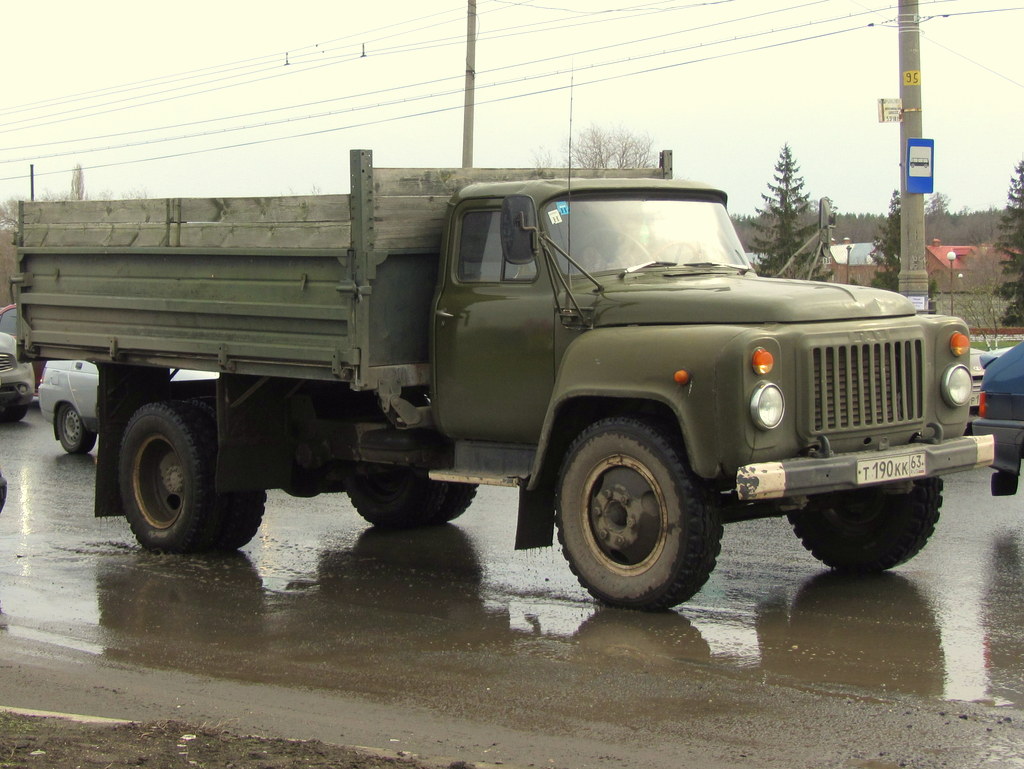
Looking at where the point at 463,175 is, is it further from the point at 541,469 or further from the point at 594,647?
the point at 594,647

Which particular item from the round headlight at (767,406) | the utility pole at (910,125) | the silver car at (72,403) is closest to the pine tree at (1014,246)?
the utility pole at (910,125)

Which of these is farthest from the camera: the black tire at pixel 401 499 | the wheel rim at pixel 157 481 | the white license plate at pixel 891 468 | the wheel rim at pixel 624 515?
the black tire at pixel 401 499

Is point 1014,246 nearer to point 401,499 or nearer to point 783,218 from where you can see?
point 783,218

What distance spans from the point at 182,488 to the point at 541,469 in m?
3.01

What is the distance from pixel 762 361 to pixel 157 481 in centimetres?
483

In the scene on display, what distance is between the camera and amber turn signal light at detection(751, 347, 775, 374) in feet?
22.0

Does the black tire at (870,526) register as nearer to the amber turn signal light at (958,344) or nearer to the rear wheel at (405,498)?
the amber turn signal light at (958,344)

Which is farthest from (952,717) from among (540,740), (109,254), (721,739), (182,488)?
(109,254)

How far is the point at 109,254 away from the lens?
9.62 m

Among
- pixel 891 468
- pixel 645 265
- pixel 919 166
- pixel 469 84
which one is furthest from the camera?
pixel 469 84

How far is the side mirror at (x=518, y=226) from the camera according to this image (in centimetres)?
746

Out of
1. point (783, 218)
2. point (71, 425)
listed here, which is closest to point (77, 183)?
point (783, 218)

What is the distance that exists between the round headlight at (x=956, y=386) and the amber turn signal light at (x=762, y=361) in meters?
1.42

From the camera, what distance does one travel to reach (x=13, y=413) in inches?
791
